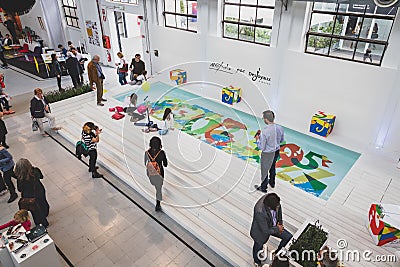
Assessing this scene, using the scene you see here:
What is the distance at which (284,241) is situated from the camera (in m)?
3.66

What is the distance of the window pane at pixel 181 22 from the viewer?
995 centimetres

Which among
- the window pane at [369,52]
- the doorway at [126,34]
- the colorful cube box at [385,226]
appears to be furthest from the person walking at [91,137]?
the doorway at [126,34]

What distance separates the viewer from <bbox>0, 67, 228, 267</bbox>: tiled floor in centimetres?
418

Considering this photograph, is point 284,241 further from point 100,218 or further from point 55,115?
point 55,115

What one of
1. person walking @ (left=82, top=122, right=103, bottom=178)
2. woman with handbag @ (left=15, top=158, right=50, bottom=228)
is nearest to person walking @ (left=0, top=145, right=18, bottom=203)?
woman with handbag @ (left=15, top=158, right=50, bottom=228)

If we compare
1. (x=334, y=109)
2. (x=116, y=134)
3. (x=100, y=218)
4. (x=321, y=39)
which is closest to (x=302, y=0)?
(x=321, y=39)

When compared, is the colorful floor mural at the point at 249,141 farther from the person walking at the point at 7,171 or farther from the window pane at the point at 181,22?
the person walking at the point at 7,171

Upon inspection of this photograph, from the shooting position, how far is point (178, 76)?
10352mm

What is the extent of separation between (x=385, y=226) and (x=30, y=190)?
505 cm

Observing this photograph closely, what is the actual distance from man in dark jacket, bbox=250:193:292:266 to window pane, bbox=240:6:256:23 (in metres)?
6.26

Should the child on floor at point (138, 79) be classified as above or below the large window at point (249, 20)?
below

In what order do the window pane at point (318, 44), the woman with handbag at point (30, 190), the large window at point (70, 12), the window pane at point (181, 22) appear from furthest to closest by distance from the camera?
1. the large window at point (70, 12)
2. the window pane at point (181, 22)
3. the window pane at point (318, 44)
4. the woman with handbag at point (30, 190)

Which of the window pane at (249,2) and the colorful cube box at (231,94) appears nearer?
the window pane at (249,2)

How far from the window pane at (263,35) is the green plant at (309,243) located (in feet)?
18.6
